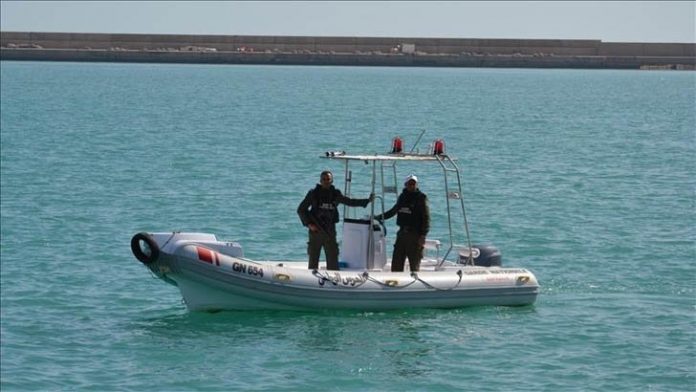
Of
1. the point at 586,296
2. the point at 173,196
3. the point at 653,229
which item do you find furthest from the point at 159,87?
the point at 586,296

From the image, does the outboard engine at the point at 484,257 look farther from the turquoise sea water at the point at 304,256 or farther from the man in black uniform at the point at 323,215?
the man in black uniform at the point at 323,215

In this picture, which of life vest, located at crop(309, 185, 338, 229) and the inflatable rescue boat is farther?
life vest, located at crop(309, 185, 338, 229)

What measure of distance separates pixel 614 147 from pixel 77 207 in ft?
81.1

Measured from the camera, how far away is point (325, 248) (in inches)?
724

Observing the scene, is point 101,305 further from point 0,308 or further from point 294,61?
point 294,61

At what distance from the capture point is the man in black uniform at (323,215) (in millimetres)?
18219

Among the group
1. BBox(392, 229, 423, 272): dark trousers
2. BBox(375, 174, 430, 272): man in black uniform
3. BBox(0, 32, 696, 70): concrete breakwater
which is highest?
BBox(375, 174, 430, 272): man in black uniform

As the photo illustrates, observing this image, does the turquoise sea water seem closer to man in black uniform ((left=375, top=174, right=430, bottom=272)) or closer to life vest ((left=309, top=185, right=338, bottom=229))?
man in black uniform ((left=375, top=174, right=430, bottom=272))

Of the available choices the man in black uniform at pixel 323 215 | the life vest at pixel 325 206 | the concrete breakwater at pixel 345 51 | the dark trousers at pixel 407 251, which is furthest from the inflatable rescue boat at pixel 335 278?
the concrete breakwater at pixel 345 51

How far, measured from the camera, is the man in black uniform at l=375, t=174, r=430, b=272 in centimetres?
1848

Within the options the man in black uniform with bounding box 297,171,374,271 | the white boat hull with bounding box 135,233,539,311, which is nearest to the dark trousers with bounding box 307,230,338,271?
the man in black uniform with bounding box 297,171,374,271

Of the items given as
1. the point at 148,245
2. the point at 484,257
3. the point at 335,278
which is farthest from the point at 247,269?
the point at 484,257

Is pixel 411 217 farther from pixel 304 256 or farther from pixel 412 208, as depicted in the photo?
pixel 304 256

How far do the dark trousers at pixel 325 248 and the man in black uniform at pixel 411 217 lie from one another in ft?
2.18
